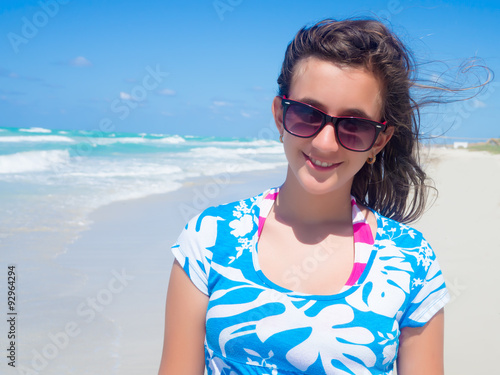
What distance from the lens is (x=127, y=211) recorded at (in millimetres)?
8320

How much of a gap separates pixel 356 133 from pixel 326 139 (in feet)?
0.40

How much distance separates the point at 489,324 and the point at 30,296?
13.3 ft

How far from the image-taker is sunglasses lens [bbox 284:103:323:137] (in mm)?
1733

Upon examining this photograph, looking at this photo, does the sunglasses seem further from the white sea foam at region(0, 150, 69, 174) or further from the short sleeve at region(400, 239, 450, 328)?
the white sea foam at region(0, 150, 69, 174)

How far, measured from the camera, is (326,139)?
1.73 m

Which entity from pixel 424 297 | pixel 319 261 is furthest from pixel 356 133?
pixel 424 297

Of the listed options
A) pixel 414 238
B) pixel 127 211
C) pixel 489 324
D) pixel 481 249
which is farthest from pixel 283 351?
pixel 127 211

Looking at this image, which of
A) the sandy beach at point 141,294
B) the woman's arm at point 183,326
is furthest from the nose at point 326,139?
the sandy beach at point 141,294

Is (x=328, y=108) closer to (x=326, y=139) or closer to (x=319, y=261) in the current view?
(x=326, y=139)

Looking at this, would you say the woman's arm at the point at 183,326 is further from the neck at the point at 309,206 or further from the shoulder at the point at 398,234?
the shoulder at the point at 398,234

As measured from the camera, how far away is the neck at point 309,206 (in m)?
1.93

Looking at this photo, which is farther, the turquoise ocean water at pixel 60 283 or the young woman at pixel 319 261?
the turquoise ocean water at pixel 60 283

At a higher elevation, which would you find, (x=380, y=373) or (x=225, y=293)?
(x=225, y=293)

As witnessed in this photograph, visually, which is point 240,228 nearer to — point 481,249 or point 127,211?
point 481,249
